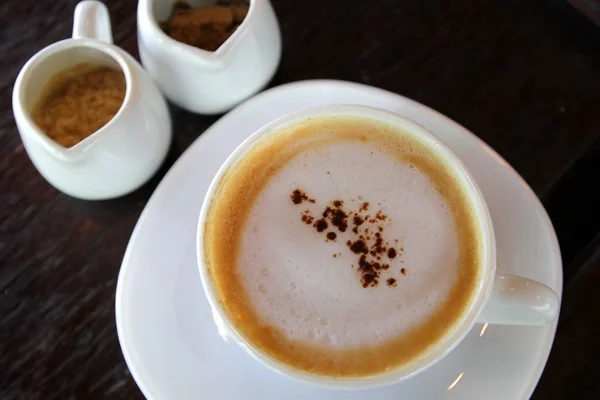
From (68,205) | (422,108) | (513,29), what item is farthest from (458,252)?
(68,205)

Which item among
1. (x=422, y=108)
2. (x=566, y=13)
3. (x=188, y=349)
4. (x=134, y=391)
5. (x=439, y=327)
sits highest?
(x=566, y=13)

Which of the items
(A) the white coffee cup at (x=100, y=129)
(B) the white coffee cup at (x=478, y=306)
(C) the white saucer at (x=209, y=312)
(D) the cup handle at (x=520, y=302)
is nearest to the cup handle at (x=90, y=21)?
(A) the white coffee cup at (x=100, y=129)

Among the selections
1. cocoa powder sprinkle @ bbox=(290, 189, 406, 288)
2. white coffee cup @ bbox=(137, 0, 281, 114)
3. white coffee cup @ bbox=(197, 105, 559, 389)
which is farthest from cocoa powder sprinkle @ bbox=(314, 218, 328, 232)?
white coffee cup @ bbox=(137, 0, 281, 114)

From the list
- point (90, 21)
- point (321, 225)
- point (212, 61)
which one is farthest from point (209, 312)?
point (90, 21)

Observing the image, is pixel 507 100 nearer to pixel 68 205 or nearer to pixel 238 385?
pixel 238 385

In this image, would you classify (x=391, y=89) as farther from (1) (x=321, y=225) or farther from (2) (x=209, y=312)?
(2) (x=209, y=312)
